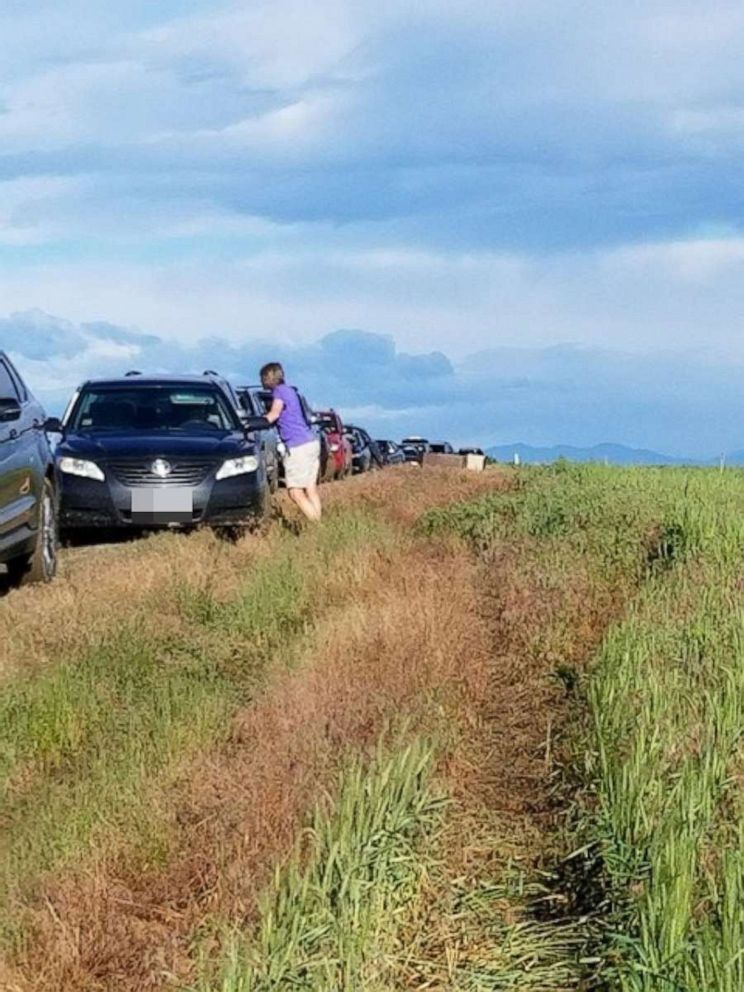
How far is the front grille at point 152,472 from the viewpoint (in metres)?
17.6

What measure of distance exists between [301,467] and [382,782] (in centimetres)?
1223

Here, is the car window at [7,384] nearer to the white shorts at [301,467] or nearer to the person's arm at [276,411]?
the person's arm at [276,411]

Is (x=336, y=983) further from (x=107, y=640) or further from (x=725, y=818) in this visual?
→ (x=107, y=640)

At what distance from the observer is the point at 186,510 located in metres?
17.7

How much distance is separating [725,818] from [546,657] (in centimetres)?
391

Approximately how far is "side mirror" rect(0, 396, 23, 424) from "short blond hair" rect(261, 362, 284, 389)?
4.65 m

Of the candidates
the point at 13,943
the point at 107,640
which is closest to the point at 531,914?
the point at 13,943

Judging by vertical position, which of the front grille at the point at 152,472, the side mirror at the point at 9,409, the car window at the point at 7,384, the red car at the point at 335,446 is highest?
the car window at the point at 7,384

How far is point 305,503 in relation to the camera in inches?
685

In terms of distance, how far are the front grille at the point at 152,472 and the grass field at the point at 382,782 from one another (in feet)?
18.8

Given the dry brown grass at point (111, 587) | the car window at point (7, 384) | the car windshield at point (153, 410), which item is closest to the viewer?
the dry brown grass at point (111, 587)

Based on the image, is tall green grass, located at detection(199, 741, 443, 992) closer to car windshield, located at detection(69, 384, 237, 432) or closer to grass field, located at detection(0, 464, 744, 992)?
grass field, located at detection(0, 464, 744, 992)

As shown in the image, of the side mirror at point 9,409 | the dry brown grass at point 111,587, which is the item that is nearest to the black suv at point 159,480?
the dry brown grass at point 111,587

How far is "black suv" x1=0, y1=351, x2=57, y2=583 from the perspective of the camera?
40.5ft
